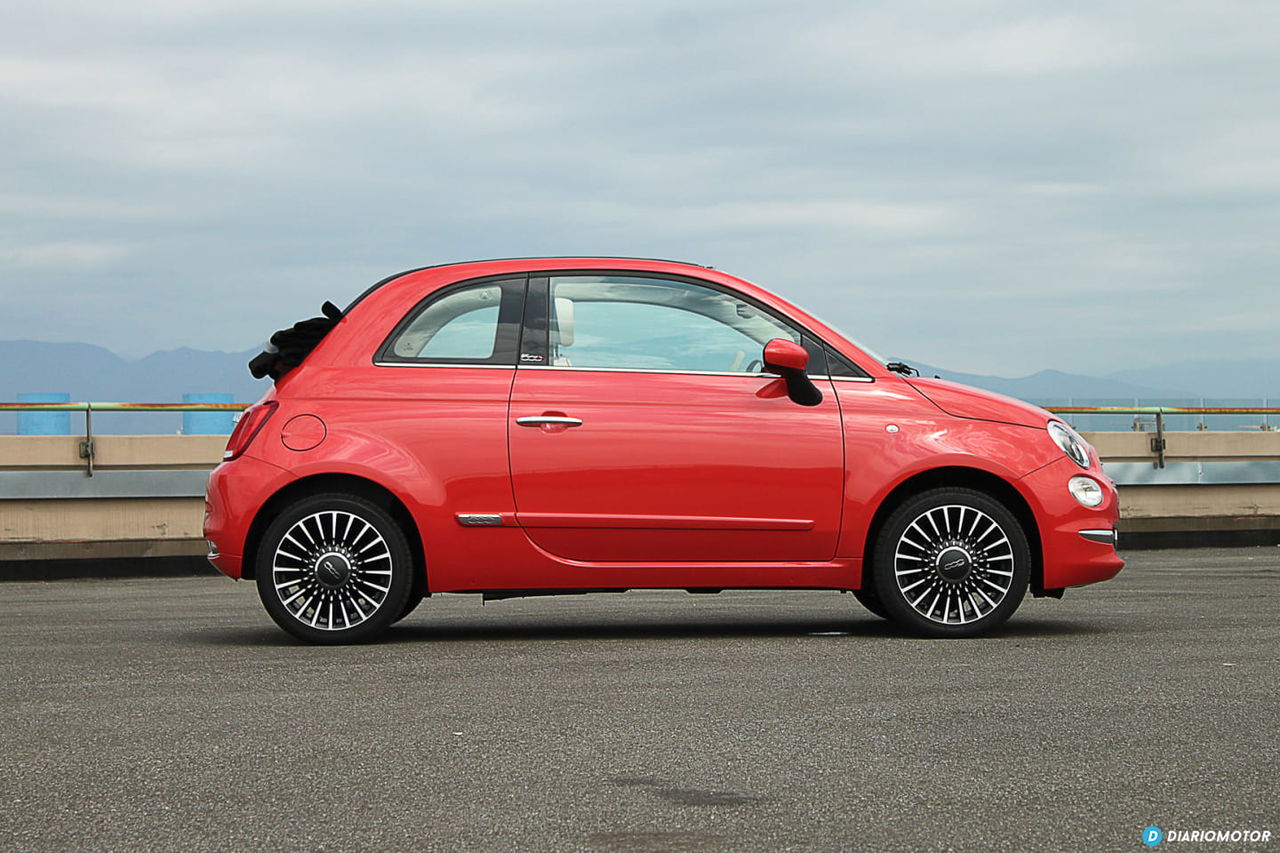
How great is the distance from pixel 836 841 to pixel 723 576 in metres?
3.90

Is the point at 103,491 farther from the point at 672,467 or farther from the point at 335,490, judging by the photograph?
the point at 672,467

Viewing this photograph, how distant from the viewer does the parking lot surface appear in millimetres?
3812

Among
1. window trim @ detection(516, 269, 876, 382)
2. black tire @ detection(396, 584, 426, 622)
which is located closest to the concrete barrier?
black tire @ detection(396, 584, 426, 622)

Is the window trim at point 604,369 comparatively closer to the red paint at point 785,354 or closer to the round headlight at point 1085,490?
the red paint at point 785,354

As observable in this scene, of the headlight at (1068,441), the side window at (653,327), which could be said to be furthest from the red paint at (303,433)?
the headlight at (1068,441)

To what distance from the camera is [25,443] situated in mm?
14562

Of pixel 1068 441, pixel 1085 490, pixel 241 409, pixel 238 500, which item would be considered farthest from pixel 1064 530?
pixel 241 409

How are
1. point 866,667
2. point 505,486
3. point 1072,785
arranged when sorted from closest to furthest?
point 1072,785 < point 866,667 < point 505,486

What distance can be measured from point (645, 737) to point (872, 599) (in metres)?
3.52

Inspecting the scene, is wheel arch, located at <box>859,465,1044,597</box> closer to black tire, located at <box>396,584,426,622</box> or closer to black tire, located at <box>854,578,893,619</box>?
black tire, located at <box>854,578,893,619</box>

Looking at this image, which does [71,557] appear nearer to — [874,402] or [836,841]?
[874,402]

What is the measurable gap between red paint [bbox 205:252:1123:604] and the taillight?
3 cm

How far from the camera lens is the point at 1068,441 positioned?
304 inches

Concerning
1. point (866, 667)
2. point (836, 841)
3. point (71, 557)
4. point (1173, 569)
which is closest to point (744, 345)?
point (866, 667)
